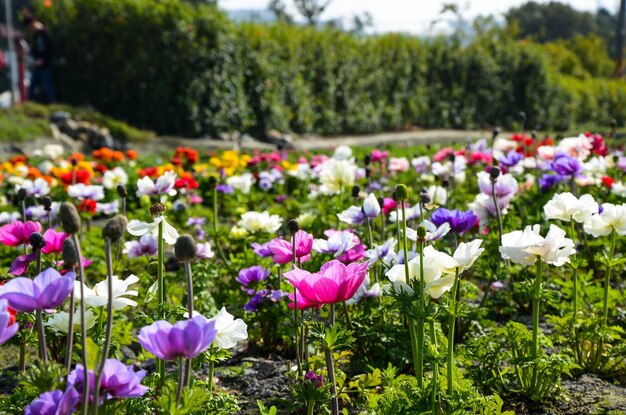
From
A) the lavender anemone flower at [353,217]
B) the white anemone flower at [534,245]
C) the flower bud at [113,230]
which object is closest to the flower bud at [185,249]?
the flower bud at [113,230]

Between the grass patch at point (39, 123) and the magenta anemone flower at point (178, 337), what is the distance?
10.6m

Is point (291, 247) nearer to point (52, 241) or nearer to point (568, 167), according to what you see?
point (52, 241)

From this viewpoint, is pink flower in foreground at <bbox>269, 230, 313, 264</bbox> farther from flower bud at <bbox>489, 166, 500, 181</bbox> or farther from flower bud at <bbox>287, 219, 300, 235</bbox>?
flower bud at <bbox>489, 166, 500, 181</bbox>

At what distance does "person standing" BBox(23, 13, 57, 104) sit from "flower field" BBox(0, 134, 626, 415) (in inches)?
402

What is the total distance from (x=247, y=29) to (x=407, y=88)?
577 cm

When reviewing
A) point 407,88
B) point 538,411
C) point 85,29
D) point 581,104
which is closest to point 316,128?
point 407,88

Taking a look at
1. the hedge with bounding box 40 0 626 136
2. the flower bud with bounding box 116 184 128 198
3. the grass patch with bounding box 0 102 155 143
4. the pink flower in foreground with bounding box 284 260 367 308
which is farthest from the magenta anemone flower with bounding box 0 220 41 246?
the hedge with bounding box 40 0 626 136

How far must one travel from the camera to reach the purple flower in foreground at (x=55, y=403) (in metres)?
1.25

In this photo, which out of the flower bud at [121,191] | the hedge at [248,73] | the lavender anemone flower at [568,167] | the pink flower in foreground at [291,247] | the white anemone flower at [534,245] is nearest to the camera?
Answer: the white anemone flower at [534,245]

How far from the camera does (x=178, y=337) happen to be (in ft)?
4.32

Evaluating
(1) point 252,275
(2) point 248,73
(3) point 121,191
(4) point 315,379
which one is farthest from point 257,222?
(2) point 248,73

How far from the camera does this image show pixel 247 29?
14.0 m

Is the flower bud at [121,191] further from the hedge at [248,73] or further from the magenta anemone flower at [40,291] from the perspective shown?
the hedge at [248,73]

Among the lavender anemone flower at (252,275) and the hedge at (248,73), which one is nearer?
the lavender anemone flower at (252,275)
